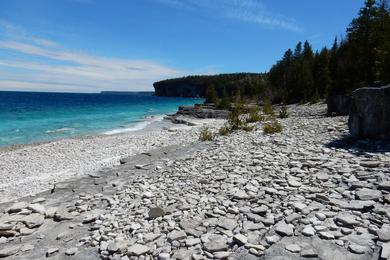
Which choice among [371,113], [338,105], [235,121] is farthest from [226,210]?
[338,105]

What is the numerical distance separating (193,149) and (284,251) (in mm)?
9529

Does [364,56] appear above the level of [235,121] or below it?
above

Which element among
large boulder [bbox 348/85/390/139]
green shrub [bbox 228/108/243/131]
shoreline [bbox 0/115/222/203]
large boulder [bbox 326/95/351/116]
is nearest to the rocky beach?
large boulder [bbox 348/85/390/139]

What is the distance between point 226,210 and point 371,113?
7591mm

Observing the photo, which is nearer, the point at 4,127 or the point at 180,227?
the point at 180,227

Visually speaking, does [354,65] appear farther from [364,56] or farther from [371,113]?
[371,113]

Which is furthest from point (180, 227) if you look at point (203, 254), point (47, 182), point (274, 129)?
→ point (274, 129)

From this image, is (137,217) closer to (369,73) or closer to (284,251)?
(284,251)

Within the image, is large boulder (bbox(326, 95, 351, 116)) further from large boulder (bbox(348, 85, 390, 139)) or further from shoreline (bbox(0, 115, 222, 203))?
shoreline (bbox(0, 115, 222, 203))

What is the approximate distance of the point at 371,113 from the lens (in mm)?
11062

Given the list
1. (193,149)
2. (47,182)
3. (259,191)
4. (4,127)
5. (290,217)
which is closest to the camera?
(290,217)

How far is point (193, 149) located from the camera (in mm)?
14508

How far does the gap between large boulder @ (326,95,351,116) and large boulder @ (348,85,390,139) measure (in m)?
8.53

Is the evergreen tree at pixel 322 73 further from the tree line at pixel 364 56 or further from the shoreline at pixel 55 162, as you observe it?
the shoreline at pixel 55 162
